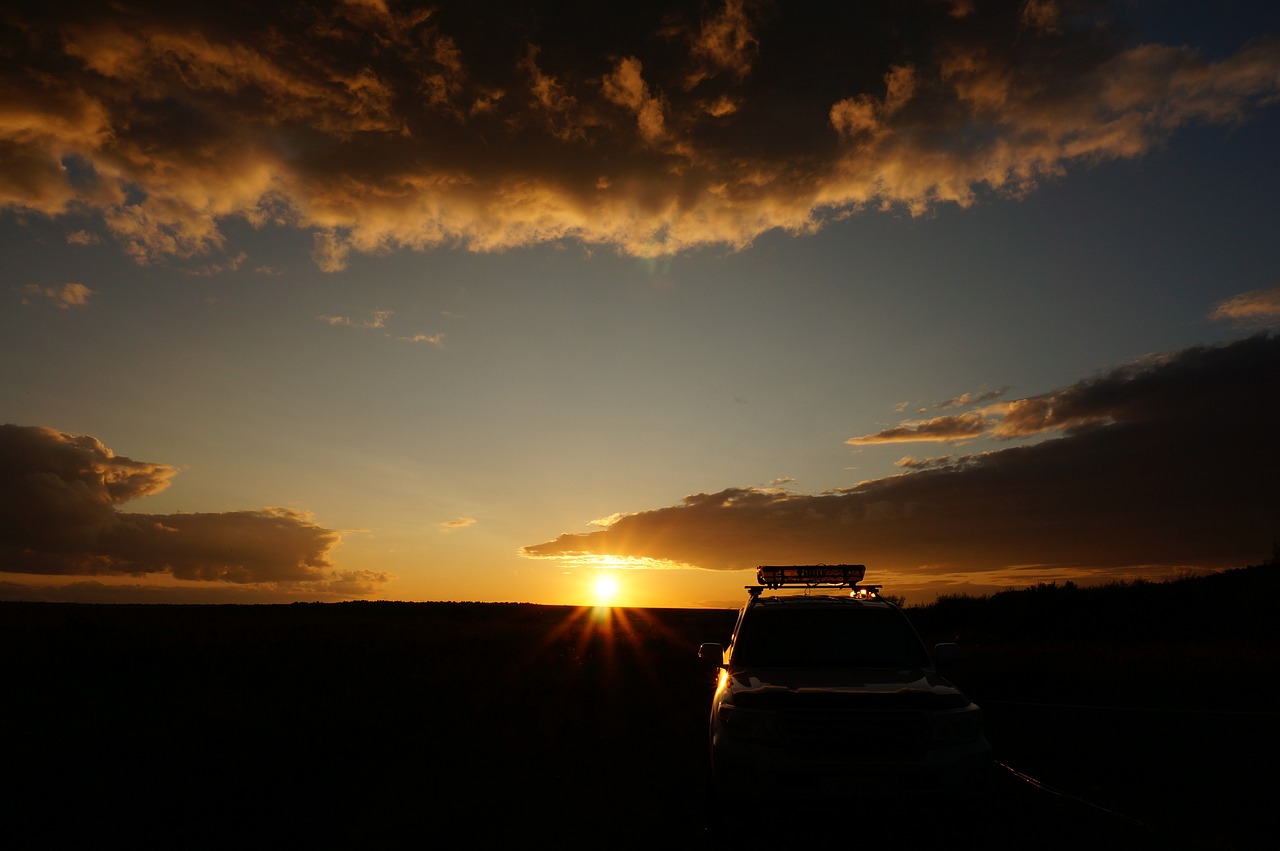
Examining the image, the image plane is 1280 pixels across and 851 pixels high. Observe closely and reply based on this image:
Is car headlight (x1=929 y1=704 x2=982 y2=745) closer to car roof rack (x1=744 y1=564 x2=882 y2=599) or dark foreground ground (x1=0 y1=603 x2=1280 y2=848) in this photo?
dark foreground ground (x1=0 y1=603 x2=1280 y2=848)

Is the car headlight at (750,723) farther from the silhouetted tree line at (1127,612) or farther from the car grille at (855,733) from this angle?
the silhouetted tree line at (1127,612)

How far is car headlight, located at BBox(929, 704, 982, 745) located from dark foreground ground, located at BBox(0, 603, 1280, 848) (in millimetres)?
514

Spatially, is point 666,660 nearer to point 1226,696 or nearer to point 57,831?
point 1226,696

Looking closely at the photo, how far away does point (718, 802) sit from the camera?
276 inches

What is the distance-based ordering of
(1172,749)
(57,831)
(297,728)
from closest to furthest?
(57,831) → (1172,749) → (297,728)

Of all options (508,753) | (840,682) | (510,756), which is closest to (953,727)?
(840,682)

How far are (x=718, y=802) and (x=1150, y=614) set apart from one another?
45279mm

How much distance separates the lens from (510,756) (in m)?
11.4

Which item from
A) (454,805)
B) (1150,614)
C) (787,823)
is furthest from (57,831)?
(1150,614)

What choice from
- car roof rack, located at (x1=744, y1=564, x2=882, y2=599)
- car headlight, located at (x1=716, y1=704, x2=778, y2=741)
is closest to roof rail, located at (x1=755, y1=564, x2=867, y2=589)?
car roof rack, located at (x1=744, y1=564, x2=882, y2=599)

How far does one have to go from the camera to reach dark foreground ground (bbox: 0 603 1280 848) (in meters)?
7.28

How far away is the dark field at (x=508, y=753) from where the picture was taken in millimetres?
7344

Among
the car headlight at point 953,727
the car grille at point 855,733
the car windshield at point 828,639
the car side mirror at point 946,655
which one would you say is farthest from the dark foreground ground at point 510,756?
the car windshield at point 828,639

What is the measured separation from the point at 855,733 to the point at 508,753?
6211mm
